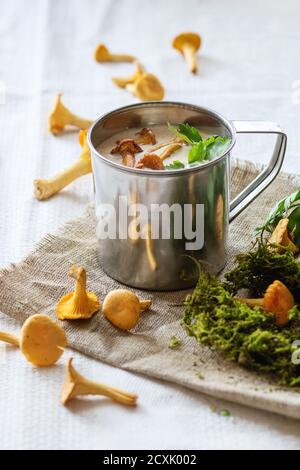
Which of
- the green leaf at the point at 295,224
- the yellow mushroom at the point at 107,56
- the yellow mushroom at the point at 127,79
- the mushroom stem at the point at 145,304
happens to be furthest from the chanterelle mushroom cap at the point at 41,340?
the yellow mushroom at the point at 107,56

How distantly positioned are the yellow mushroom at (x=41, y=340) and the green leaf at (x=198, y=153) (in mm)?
238

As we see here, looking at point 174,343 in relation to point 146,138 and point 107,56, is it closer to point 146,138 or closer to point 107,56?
point 146,138

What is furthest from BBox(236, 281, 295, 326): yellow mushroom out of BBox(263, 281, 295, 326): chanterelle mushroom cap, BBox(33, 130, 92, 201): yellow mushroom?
BBox(33, 130, 92, 201): yellow mushroom

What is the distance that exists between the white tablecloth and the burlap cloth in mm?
16

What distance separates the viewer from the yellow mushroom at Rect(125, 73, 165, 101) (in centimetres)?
127

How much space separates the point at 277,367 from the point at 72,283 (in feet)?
0.87

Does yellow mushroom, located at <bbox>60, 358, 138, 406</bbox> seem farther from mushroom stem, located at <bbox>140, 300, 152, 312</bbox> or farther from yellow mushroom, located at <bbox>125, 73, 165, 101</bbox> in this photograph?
yellow mushroom, located at <bbox>125, 73, 165, 101</bbox>

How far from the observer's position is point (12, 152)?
1.20 m

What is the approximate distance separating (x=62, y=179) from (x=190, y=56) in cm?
43

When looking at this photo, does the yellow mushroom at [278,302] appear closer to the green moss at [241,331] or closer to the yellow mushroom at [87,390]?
the green moss at [241,331]

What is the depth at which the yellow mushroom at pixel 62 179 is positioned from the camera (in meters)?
1.09
